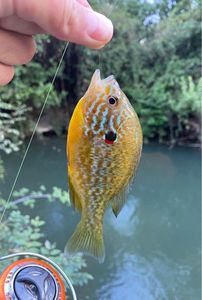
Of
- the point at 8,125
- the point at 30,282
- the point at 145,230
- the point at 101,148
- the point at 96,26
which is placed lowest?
the point at 145,230

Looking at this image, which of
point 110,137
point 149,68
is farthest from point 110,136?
point 149,68

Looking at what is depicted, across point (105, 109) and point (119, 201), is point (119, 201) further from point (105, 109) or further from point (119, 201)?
point (105, 109)

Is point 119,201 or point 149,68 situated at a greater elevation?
point 119,201

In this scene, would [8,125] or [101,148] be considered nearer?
[101,148]

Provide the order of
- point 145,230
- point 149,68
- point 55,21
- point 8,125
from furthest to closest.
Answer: point 149,68 → point 145,230 → point 8,125 → point 55,21

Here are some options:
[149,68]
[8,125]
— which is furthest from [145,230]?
[149,68]

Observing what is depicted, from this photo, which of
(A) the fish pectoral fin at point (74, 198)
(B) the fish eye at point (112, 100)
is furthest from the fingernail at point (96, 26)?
(A) the fish pectoral fin at point (74, 198)

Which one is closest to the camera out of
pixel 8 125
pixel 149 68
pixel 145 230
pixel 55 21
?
pixel 55 21
